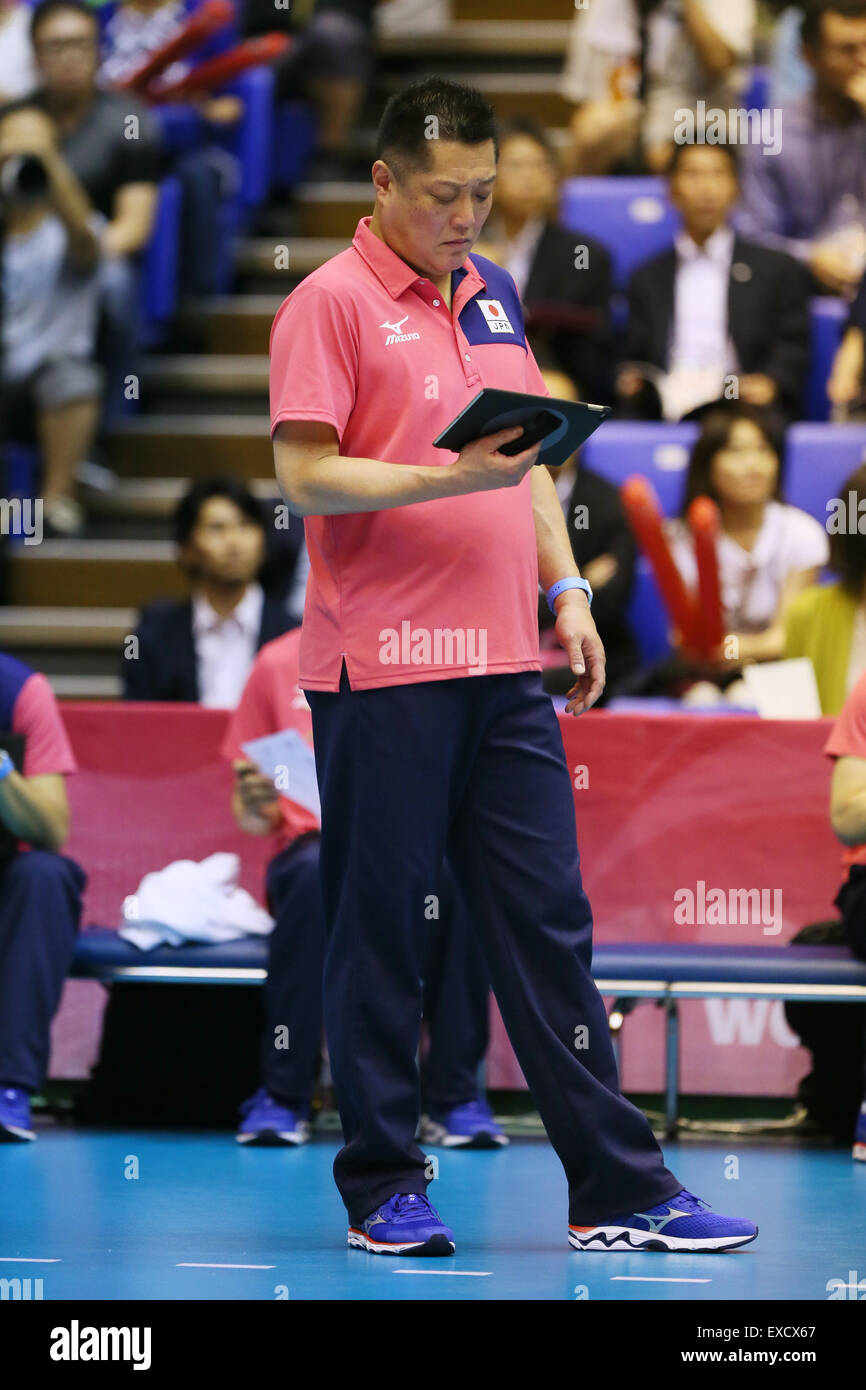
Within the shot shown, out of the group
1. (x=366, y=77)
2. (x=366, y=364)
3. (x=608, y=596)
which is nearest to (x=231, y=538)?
(x=608, y=596)

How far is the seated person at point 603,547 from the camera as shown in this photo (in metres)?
6.21

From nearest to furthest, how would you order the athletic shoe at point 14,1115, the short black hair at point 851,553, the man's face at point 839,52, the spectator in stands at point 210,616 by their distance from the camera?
the athletic shoe at point 14,1115 < the short black hair at point 851,553 < the spectator in stands at point 210,616 < the man's face at point 839,52

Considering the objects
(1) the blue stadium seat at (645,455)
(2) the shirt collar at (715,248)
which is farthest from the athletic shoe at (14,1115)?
(2) the shirt collar at (715,248)

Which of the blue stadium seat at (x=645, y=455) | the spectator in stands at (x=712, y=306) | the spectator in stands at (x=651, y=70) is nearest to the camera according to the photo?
the blue stadium seat at (x=645, y=455)

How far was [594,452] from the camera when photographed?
22.1 ft

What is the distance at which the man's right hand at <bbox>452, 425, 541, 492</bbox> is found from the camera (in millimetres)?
2949

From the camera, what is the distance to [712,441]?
6.25m

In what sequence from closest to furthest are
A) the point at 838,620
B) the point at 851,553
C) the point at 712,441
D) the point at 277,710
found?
the point at 277,710
the point at 851,553
the point at 838,620
the point at 712,441

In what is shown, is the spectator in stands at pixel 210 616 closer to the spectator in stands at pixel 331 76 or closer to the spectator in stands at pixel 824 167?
the spectator in stands at pixel 824 167

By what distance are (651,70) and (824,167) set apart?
0.96 meters

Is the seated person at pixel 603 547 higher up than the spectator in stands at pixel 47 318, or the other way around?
the spectator in stands at pixel 47 318

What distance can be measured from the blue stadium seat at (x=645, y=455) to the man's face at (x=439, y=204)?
3459 millimetres

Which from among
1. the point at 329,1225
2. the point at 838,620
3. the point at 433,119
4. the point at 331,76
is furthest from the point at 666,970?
the point at 331,76

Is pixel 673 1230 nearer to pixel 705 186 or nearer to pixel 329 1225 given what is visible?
pixel 329 1225
